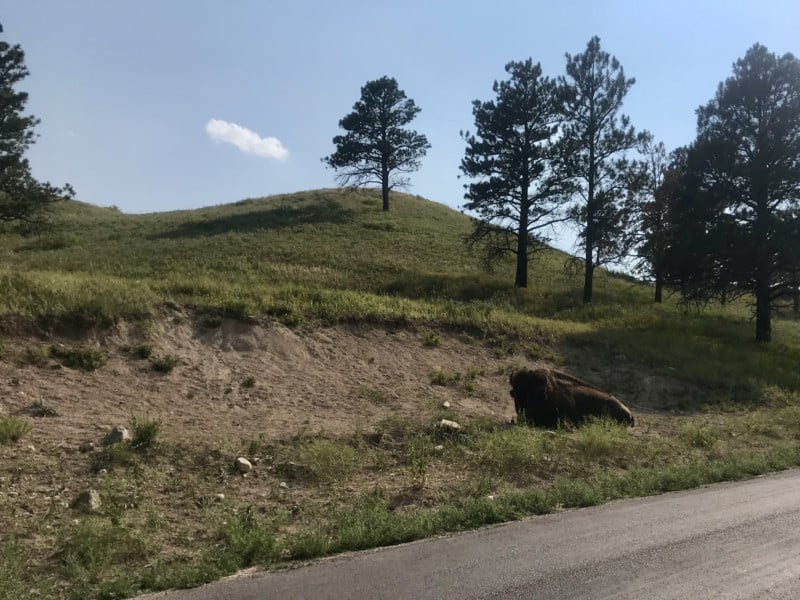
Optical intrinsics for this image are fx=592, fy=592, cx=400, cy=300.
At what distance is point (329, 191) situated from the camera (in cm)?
5978

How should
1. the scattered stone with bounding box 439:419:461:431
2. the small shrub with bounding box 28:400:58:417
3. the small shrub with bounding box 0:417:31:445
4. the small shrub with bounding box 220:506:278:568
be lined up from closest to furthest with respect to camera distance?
the small shrub with bounding box 220:506:278:568 < the small shrub with bounding box 0:417:31:445 < the small shrub with bounding box 28:400:58:417 < the scattered stone with bounding box 439:419:461:431

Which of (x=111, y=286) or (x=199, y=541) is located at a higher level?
(x=111, y=286)

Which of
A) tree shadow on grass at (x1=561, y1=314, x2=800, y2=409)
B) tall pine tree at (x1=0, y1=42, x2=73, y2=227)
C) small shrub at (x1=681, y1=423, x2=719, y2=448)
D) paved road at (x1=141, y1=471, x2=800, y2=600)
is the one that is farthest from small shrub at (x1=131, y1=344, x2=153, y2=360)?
tall pine tree at (x1=0, y1=42, x2=73, y2=227)

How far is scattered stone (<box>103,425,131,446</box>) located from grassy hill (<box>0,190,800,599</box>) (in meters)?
0.14

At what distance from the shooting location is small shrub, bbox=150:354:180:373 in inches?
459

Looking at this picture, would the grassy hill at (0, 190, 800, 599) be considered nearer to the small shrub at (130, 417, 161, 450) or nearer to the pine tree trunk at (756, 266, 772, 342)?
the small shrub at (130, 417, 161, 450)

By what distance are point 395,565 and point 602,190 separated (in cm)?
2743

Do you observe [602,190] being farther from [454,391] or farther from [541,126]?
[454,391]

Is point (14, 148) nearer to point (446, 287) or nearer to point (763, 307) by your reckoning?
point (446, 287)

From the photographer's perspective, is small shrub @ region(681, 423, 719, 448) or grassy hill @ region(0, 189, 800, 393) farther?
grassy hill @ region(0, 189, 800, 393)

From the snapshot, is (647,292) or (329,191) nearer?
(647,292)

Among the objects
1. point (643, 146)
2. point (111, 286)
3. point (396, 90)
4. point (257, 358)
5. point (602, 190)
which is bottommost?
point (257, 358)

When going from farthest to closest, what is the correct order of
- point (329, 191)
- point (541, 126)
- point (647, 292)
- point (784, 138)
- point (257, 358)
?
point (329, 191), point (647, 292), point (541, 126), point (784, 138), point (257, 358)

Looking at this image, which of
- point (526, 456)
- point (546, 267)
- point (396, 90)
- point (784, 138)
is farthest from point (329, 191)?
point (526, 456)
